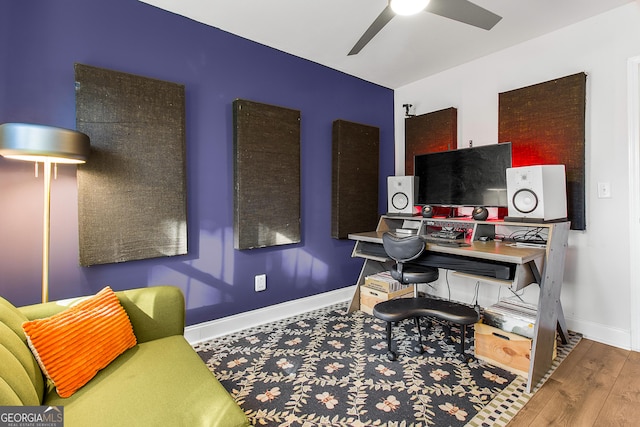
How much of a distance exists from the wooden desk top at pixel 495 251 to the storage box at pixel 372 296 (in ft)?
2.34

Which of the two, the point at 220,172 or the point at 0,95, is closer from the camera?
the point at 0,95

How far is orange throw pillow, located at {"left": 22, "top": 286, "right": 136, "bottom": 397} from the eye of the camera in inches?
45.4

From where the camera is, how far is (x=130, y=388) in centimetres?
118

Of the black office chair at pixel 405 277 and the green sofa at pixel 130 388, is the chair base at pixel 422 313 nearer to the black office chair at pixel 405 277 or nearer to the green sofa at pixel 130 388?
the black office chair at pixel 405 277

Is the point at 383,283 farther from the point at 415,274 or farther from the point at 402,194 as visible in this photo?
the point at 402,194

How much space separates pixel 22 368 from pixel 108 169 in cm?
128

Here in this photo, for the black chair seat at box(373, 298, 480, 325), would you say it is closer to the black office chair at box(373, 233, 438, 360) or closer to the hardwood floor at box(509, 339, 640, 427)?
the black office chair at box(373, 233, 438, 360)

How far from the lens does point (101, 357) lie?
1.30 meters

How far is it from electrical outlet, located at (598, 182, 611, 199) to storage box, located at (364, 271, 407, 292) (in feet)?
5.36

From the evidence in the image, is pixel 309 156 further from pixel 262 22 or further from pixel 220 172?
pixel 262 22

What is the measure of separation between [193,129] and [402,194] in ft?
6.39

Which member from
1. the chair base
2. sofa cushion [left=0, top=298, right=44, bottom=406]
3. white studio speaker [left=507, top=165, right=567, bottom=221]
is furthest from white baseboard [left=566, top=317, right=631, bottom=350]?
sofa cushion [left=0, top=298, right=44, bottom=406]

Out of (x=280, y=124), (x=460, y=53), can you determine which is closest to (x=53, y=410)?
(x=280, y=124)

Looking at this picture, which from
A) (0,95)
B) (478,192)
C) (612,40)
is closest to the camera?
(0,95)
